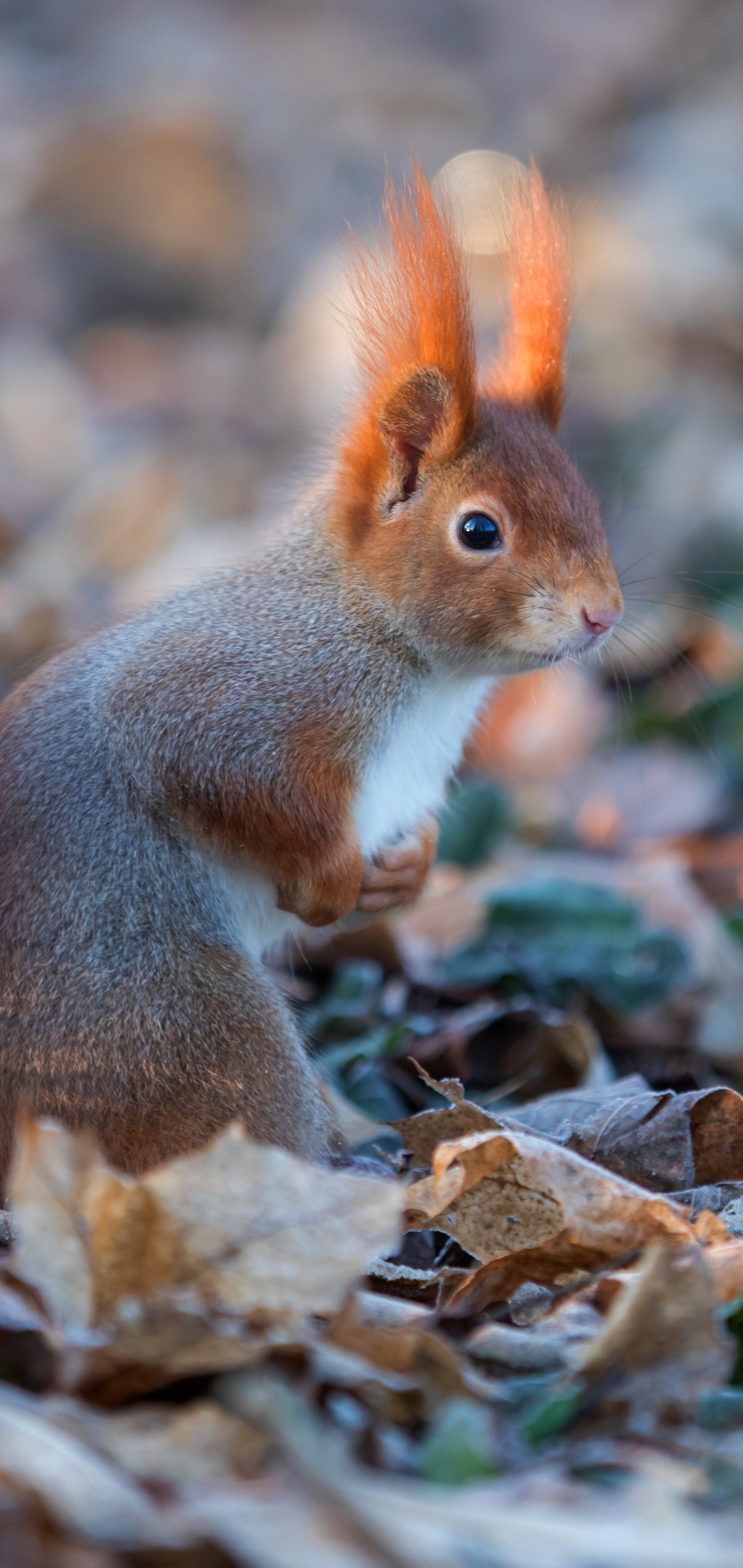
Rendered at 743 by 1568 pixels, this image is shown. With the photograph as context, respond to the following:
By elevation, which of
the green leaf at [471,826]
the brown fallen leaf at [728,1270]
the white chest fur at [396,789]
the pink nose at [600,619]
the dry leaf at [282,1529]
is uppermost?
the pink nose at [600,619]

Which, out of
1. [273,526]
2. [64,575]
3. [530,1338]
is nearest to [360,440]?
[273,526]

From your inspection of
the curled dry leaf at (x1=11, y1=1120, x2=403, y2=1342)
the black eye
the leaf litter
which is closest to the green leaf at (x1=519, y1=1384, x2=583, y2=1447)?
the leaf litter

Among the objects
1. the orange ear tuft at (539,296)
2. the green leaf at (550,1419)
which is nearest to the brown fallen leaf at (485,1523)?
the green leaf at (550,1419)

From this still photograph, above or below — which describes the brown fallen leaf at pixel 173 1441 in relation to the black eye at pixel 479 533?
below

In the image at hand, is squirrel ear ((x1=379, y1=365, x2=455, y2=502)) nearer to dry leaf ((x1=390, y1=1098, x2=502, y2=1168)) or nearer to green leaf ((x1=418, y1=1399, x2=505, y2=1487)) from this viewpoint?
dry leaf ((x1=390, y1=1098, x2=502, y2=1168))

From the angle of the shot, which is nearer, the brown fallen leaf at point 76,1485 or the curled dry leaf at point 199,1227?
the brown fallen leaf at point 76,1485

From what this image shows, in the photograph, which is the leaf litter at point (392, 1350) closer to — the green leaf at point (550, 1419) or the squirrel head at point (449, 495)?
the green leaf at point (550, 1419)

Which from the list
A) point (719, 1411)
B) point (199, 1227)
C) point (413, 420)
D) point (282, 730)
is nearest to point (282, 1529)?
point (199, 1227)
